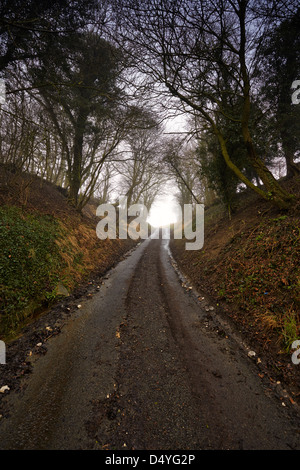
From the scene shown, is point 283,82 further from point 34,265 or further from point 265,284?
point 34,265

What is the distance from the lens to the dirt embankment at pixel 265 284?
3.13 meters

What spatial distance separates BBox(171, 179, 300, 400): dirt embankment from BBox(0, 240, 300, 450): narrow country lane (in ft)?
1.60

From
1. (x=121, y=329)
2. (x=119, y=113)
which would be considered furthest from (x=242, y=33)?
(x=121, y=329)

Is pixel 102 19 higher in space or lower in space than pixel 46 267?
higher

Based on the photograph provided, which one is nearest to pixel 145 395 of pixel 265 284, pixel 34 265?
pixel 265 284

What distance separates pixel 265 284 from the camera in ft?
13.8

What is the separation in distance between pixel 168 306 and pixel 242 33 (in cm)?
809

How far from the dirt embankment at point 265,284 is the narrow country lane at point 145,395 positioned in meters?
0.49

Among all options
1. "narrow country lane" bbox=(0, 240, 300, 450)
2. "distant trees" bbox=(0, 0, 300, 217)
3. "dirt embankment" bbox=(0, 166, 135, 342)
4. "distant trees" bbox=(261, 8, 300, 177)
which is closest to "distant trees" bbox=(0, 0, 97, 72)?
"distant trees" bbox=(0, 0, 300, 217)

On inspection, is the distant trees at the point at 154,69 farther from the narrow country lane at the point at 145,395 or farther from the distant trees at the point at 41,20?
the narrow country lane at the point at 145,395

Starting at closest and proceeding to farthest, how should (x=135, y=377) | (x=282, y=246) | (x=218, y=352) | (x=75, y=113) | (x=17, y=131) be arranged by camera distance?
(x=135, y=377) < (x=218, y=352) < (x=282, y=246) < (x=17, y=131) < (x=75, y=113)

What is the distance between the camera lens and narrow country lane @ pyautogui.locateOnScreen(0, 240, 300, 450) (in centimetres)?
197
